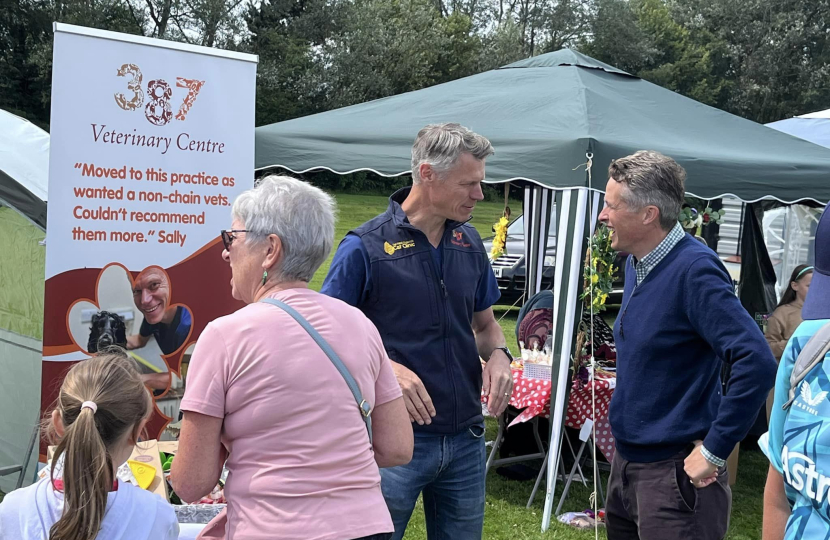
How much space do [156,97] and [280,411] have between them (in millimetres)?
2184

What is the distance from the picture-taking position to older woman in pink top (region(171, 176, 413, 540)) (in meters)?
1.43

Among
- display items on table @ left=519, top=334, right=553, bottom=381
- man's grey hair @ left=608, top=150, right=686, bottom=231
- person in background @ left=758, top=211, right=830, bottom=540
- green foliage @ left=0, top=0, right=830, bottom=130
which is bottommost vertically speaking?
display items on table @ left=519, top=334, right=553, bottom=381

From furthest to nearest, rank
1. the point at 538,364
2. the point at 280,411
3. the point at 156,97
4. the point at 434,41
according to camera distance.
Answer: the point at 434,41 < the point at 538,364 < the point at 156,97 < the point at 280,411

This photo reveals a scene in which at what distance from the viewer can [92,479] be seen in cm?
150

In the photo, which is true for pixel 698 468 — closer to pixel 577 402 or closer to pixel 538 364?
pixel 577 402

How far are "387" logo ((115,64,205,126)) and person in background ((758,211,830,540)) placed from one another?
8.72ft

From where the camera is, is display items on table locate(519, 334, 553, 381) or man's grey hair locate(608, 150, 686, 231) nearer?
man's grey hair locate(608, 150, 686, 231)

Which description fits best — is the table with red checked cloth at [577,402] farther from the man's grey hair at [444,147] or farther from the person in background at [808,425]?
the person in background at [808,425]

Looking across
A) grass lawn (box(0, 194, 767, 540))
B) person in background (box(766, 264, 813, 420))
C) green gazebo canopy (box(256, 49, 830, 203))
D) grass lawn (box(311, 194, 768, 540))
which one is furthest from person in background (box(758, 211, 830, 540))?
person in background (box(766, 264, 813, 420))

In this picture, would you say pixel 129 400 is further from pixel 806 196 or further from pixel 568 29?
pixel 568 29

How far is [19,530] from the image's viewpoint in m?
1.51

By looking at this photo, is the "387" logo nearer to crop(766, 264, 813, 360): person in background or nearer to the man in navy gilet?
the man in navy gilet

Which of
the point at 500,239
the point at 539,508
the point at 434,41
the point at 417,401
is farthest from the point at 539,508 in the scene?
the point at 434,41

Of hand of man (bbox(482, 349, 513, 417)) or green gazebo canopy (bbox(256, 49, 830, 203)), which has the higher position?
green gazebo canopy (bbox(256, 49, 830, 203))
